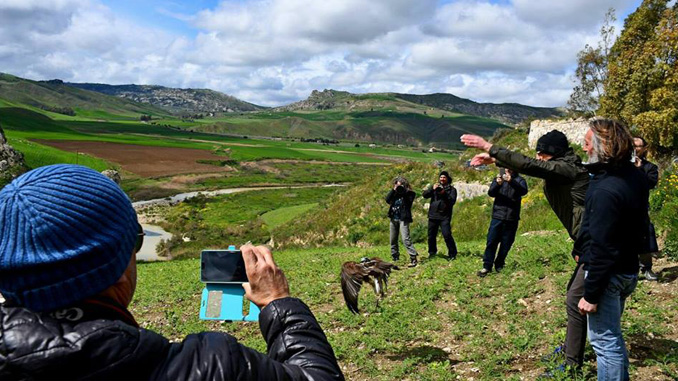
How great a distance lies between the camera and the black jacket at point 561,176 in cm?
491

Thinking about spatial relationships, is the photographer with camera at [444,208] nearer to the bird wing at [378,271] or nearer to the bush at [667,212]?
the bush at [667,212]

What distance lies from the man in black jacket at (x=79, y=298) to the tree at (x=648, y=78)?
28769 mm

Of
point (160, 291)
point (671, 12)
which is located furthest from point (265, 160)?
point (160, 291)

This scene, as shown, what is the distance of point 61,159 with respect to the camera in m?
78.6

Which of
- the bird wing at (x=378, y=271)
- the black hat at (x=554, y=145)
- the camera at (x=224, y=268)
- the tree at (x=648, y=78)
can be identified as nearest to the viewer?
the camera at (x=224, y=268)

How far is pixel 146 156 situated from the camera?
109250 mm

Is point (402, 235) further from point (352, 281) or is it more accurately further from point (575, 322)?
point (575, 322)

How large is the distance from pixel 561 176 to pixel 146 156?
115 m

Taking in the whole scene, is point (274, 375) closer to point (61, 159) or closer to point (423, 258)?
point (423, 258)

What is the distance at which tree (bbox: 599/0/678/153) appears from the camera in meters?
24.6

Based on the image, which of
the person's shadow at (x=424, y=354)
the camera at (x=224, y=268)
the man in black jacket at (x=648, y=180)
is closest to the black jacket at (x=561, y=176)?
the person's shadow at (x=424, y=354)

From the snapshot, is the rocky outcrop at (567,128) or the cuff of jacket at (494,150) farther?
the rocky outcrop at (567,128)

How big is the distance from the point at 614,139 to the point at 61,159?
89.8 metres

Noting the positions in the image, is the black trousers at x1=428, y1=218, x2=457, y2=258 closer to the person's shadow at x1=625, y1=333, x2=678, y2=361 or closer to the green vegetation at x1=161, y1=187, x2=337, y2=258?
the person's shadow at x1=625, y1=333, x2=678, y2=361
